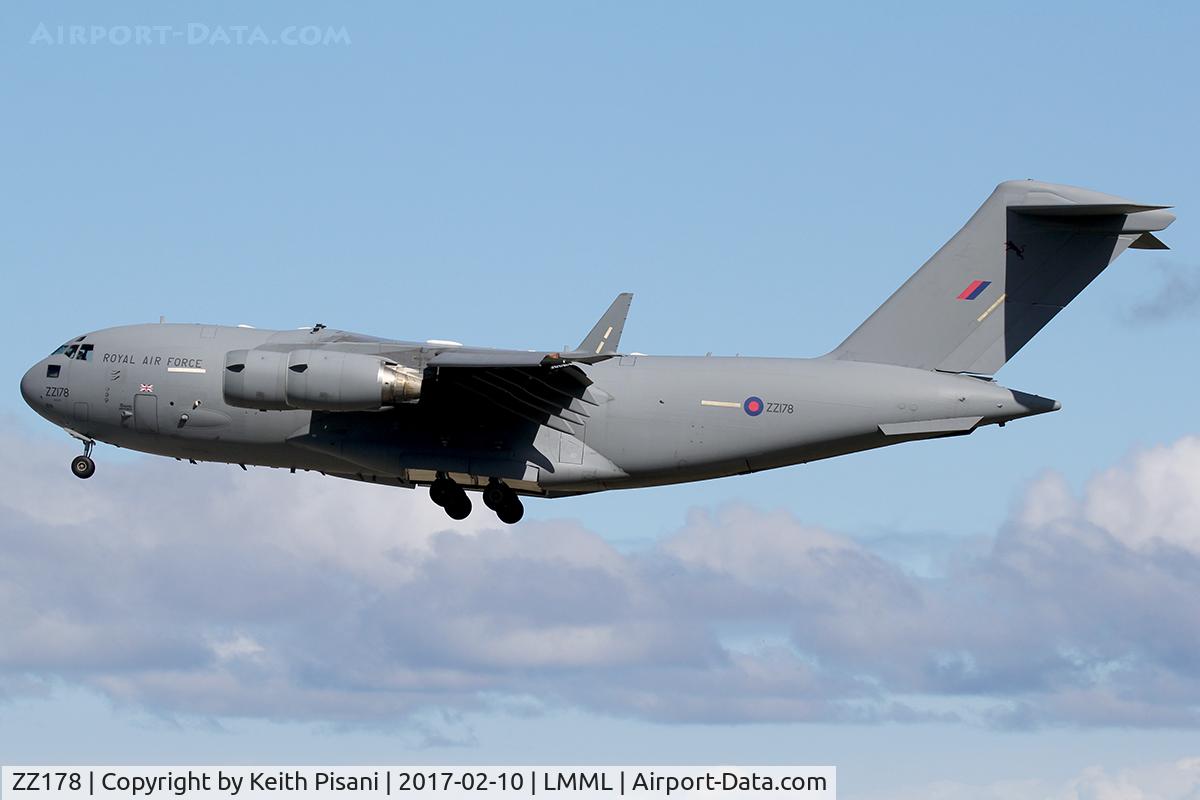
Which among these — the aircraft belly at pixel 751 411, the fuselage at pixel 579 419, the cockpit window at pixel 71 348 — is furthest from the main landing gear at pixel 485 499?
the cockpit window at pixel 71 348

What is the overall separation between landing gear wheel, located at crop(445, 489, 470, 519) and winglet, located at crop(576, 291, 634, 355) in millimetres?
2745

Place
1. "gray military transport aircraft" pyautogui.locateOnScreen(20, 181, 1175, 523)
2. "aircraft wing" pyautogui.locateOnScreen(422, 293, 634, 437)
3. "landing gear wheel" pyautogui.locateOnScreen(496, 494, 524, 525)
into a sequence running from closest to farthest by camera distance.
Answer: "aircraft wing" pyautogui.locateOnScreen(422, 293, 634, 437) → "gray military transport aircraft" pyautogui.locateOnScreen(20, 181, 1175, 523) → "landing gear wheel" pyautogui.locateOnScreen(496, 494, 524, 525)

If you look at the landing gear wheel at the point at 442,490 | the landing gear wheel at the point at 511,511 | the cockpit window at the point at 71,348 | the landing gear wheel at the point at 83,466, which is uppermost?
the cockpit window at the point at 71,348

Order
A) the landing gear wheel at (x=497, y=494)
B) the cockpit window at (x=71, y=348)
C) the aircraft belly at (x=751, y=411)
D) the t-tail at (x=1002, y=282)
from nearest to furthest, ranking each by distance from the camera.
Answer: the aircraft belly at (x=751, y=411)
the t-tail at (x=1002, y=282)
the landing gear wheel at (x=497, y=494)
the cockpit window at (x=71, y=348)

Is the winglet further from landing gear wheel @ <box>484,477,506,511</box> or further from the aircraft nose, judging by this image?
the aircraft nose

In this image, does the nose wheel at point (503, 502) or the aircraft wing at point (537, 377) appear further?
the nose wheel at point (503, 502)

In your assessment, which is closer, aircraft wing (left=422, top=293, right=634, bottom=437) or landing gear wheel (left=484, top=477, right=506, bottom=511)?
aircraft wing (left=422, top=293, right=634, bottom=437)

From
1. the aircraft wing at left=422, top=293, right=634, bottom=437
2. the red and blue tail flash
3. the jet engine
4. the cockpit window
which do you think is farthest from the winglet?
the cockpit window

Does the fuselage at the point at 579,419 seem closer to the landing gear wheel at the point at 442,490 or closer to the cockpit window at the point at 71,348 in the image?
the landing gear wheel at the point at 442,490

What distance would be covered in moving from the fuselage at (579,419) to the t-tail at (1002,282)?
562mm

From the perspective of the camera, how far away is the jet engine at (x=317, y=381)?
904 inches

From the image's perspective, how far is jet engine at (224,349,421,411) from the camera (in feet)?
75.3

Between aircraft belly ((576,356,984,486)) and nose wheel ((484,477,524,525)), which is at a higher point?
aircraft belly ((576,356,984,486))

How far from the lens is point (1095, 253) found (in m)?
24.2
